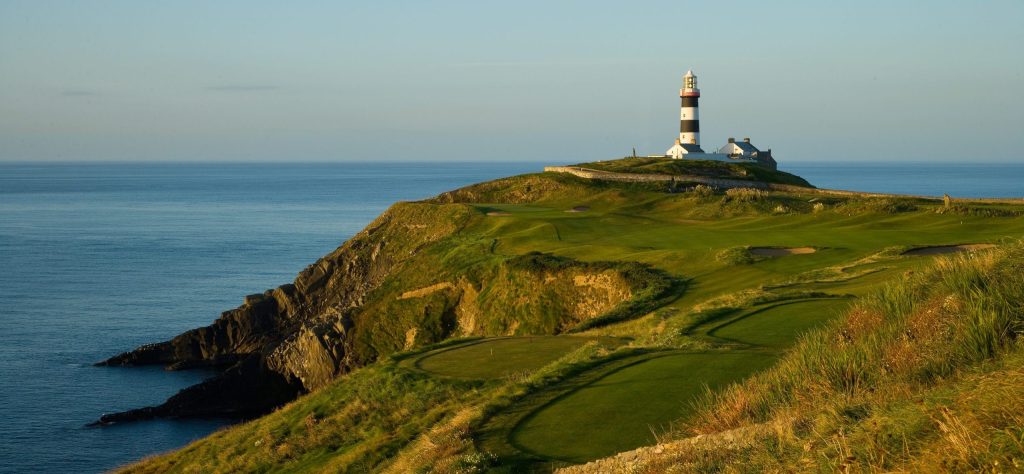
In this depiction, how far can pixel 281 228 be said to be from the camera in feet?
386

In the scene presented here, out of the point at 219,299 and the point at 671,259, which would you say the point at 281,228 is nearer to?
the point at 219,299

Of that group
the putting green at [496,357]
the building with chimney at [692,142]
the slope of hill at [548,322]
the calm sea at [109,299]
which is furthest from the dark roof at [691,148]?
the putting green at [496,357]

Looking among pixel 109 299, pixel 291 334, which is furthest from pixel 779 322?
pixel 109 299

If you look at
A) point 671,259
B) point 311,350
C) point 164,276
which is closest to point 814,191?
point 671,259

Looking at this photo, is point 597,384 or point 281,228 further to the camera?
point 281,228

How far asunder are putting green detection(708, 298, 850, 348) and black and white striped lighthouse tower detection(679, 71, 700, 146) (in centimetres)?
7361

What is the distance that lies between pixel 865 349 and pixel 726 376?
4.70 metres

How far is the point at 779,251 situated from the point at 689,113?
61.3 meters

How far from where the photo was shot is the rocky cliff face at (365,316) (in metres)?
38.5

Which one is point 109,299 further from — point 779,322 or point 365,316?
point 779,322

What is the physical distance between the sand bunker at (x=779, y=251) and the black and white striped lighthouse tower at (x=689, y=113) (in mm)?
59455

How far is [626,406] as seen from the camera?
49.8ft

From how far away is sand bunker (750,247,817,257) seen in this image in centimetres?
3616

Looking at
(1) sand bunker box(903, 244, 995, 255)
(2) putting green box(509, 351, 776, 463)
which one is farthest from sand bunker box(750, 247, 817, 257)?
(2) putting green box(509, 351, 776, 463)
